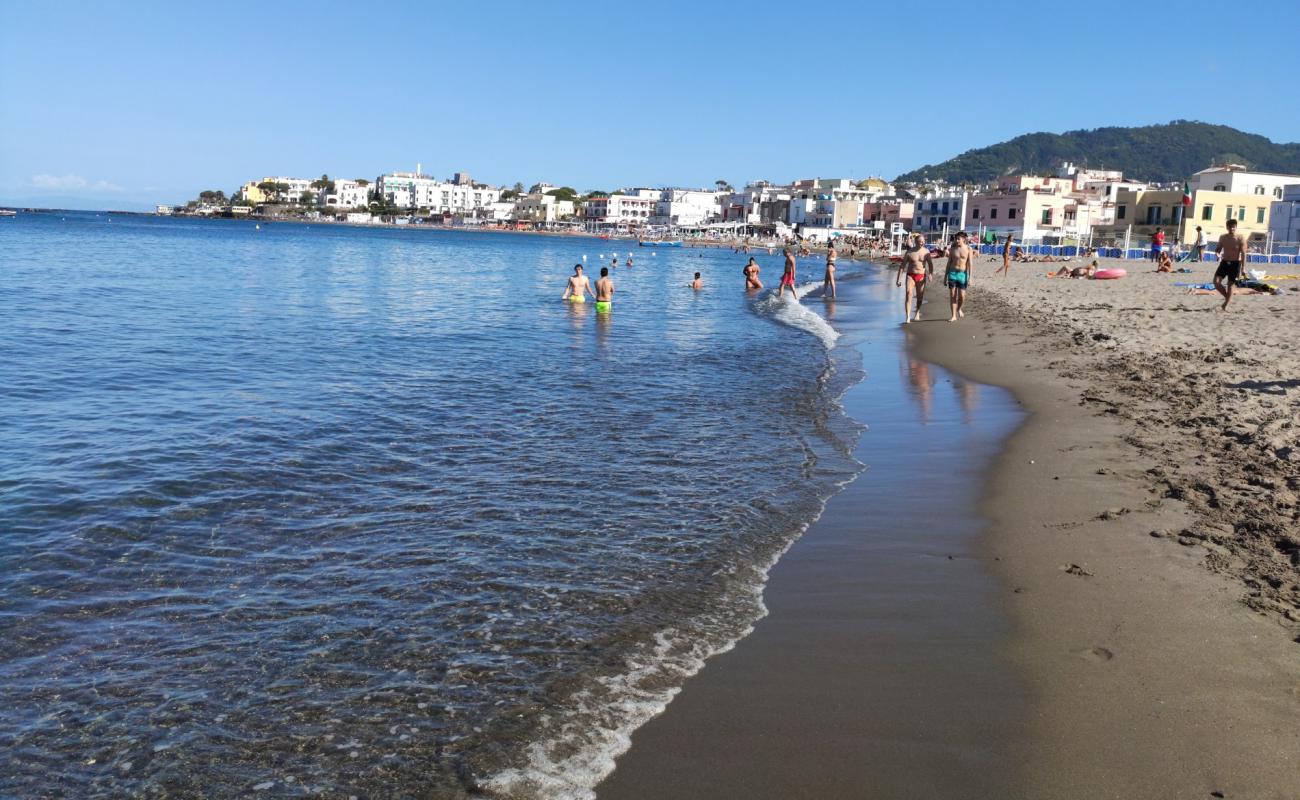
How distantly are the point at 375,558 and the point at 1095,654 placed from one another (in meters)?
4.23

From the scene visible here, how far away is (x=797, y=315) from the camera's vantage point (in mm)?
26203

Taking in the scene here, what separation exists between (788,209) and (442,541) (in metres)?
140

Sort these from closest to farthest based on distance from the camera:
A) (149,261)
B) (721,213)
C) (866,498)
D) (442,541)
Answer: (442,541) → (866,498) → (149,261) → (721,213)

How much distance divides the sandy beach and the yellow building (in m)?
59.6

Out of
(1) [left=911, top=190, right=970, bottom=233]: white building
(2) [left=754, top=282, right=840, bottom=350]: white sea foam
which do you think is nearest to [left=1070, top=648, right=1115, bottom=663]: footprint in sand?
(2) [left=754, top=282, right=840, bottom=350]: white sea foam

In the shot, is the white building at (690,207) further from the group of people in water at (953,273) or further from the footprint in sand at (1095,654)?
the footprint in sand at (1095,654)

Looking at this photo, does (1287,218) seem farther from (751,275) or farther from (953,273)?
(953,273)

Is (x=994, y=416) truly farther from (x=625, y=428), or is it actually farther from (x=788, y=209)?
(x=788, y=209)

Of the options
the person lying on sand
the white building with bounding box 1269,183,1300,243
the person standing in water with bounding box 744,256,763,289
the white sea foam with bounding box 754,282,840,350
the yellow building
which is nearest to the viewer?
the white sea foam with bounding box 754,282,840,350

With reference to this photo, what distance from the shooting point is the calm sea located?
3871 mm

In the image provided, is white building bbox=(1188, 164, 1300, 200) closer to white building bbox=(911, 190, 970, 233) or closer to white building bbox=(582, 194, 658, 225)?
white building bbox=(911, 190, 970, 233)

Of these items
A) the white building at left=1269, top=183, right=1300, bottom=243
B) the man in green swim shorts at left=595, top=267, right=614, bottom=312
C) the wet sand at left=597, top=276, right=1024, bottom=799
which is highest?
the white building at left=1269, top=183, right=1300, bottom=243

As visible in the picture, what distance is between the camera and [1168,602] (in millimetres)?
4961

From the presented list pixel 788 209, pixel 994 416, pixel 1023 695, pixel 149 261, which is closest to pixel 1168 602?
pixel 1023 695
